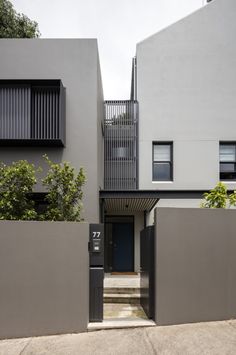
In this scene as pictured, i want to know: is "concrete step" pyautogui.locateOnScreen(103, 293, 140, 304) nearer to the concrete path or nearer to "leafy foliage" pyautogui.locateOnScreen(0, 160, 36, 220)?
the concrete path

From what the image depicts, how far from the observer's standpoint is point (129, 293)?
8.91 meters

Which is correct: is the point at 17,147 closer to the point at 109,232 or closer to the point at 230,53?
the point at 109,232

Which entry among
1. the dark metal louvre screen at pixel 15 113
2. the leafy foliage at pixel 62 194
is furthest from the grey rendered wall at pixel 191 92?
the leafy foliage at pixel 62 194

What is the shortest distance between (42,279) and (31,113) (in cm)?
517

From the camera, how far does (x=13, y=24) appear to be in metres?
17.2

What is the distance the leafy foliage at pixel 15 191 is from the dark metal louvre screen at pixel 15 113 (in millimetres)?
1858

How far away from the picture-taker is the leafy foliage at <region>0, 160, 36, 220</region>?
777cm

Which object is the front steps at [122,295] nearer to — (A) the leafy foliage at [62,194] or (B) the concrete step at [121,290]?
(B) the concrete step at [121,290]

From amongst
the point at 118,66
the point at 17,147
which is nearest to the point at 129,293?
the point at 17,147

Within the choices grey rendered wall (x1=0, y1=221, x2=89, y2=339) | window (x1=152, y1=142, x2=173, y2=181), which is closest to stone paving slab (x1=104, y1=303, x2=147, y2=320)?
grey rendered wall (x1=0, y1=221, x2=89, y2=339)

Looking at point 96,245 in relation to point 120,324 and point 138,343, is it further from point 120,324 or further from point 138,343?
point 138,343

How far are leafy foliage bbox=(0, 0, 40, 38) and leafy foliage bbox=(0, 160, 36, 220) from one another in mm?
11242

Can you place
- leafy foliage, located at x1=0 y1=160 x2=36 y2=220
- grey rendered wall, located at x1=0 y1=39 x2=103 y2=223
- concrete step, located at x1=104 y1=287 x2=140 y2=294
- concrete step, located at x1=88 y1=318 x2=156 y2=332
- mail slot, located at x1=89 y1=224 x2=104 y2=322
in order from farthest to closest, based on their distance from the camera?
1. grey rendered wall, located at x1=0 y1=39 x2=103 y2=223
2. concrete step, located at x1=104 y1=287 x2=140 y2=294
3. leafy foliage, located at x1=0 y1=160 x2=36 y2=220
4. mail slot, located at x1=89 y1=224 x2=104 y2=322
5. concrete step, located at x1=88 y1=318 x2=156 y2=332

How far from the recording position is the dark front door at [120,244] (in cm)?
1434
